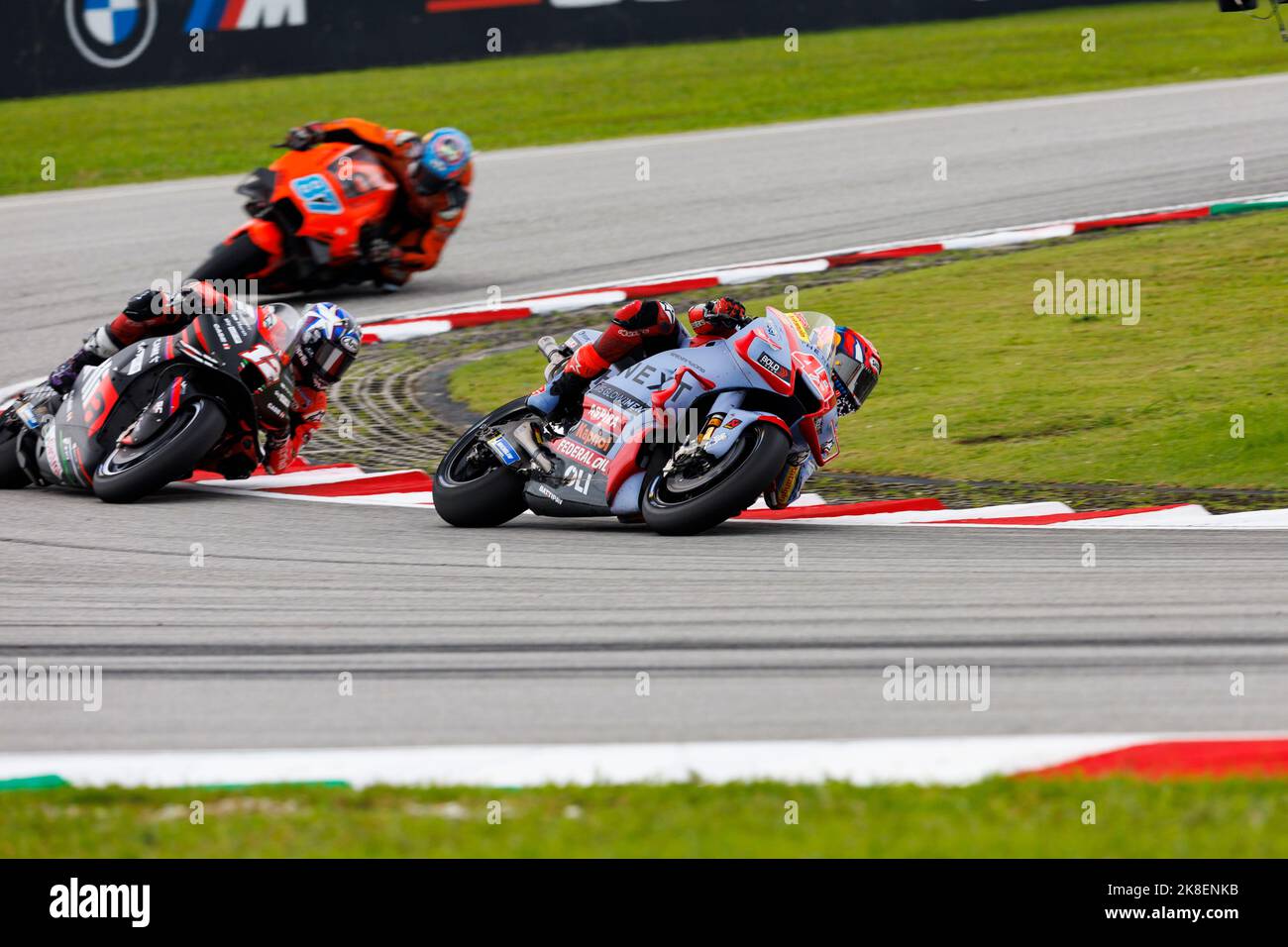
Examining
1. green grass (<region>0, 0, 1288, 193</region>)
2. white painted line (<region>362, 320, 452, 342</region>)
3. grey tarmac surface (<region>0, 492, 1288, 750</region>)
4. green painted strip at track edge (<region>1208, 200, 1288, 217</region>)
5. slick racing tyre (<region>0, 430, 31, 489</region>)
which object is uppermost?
green grass (<region>0, 0, 1288, 193</region>)

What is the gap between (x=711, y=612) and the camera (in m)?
6.04

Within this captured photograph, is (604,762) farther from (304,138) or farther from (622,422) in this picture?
(304,138)

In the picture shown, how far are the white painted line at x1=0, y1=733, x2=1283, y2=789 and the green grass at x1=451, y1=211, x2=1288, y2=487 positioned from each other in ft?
14.1

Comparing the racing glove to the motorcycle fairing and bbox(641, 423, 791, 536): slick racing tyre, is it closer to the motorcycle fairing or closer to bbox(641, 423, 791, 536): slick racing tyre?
the motorcycle fairing

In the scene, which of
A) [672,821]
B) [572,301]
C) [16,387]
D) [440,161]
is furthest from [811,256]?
[672,821]

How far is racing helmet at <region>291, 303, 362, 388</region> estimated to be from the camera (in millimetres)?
8789

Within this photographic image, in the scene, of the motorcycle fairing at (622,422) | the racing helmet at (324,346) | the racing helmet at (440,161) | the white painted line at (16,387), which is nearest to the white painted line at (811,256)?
the racing helmet at (440,161)

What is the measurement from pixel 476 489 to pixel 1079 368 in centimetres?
453

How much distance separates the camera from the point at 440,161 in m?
13.4

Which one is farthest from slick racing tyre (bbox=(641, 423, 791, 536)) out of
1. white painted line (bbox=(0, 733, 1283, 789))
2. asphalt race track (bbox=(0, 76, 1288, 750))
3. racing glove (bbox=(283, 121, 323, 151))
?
racing glove (bbox=(283, 121, 323, 151))
